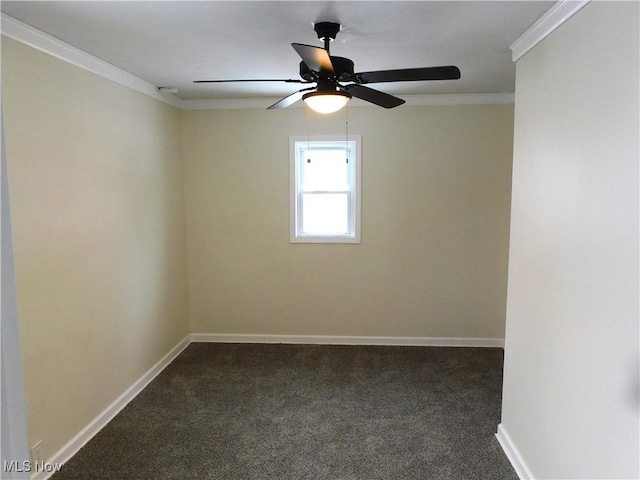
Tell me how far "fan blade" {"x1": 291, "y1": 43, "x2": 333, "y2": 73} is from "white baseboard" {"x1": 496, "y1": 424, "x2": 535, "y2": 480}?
7.70 ft

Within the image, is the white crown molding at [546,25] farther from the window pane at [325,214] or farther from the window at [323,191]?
the window pane at [325,214]

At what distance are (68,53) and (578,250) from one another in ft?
9.65

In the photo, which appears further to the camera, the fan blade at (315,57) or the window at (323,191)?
the window at (323,191)

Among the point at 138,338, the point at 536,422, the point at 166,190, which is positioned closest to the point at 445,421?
the point at 536,422

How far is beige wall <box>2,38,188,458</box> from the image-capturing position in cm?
231

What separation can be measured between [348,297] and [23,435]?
379 cm

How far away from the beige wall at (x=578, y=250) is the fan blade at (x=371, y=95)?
2.48ft

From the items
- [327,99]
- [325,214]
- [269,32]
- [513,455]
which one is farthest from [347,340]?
[269,32]

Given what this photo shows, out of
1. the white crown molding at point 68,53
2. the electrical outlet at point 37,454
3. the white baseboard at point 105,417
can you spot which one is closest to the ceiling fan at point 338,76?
the white crown molding at point 68,53

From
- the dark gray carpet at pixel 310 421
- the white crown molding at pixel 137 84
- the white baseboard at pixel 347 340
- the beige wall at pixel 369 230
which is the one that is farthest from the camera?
the white baseboard at pixel 347 340

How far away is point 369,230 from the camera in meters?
4.38

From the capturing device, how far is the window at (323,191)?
14.3 ft

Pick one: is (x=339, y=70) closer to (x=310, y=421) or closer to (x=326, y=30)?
(x=326, y=30)

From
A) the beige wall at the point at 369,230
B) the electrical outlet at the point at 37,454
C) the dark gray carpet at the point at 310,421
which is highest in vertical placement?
the beige wall at the point at 369,230
